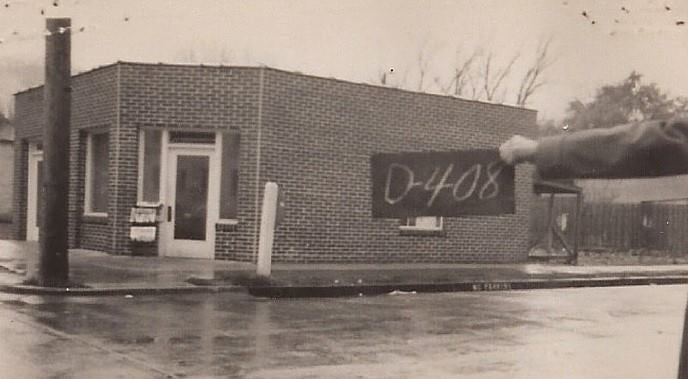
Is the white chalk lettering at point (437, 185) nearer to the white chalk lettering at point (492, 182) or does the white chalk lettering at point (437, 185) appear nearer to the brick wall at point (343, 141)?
the white chalk lettering at point (492, 182)

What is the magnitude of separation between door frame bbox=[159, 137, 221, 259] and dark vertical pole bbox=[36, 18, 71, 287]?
392 centimetres

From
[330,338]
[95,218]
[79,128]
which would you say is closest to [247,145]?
[95,218]

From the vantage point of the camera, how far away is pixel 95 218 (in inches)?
558

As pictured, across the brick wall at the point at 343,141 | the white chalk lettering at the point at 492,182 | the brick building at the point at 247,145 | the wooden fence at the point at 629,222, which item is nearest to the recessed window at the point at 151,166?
the brick building at the point at 247,145

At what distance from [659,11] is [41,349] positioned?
472cm

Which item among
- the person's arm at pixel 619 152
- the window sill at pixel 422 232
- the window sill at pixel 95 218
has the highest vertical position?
the person's arm at pixel 619 152

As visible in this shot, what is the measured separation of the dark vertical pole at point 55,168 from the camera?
9336 mm

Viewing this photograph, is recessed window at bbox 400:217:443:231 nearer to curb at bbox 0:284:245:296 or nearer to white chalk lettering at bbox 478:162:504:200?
curb at bbox 0:284:245:296

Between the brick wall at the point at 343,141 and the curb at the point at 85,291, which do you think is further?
the brick wall at the point at 343,141

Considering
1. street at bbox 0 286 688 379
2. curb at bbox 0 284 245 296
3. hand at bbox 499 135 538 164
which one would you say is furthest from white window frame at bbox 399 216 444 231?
hand at bbox 499 135 538 164

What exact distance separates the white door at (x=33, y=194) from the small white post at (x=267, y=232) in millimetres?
7147

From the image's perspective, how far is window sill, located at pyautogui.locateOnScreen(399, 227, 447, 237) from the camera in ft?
49.0

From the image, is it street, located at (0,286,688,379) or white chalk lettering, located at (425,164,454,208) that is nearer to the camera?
white chalk lettering, located at (425,164,454,208)

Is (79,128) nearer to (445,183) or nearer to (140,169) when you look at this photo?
(140,169)
